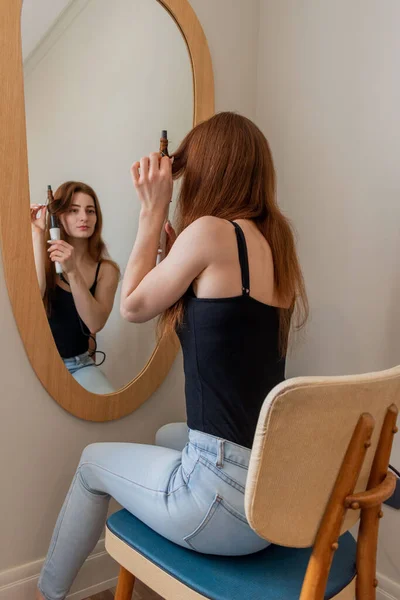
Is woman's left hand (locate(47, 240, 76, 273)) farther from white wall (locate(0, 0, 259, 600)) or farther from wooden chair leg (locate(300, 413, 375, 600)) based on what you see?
wooden chair leg (locate(300, 413, 375, 600))

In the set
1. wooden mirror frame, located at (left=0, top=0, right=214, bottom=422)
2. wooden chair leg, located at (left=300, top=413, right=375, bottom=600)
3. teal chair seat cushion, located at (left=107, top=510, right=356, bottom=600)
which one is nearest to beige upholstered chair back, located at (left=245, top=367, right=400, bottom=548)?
wooden chair leg, located at (left=300, top=413, right=375, bottom=600)

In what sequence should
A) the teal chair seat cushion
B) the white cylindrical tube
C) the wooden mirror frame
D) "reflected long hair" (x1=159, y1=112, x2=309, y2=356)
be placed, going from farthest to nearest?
the white cylindrical tube, the wooden mirror frame, "reflected long hair" (x1=159, y1=112, x2=309, y2=356), the teal chair seat cushion

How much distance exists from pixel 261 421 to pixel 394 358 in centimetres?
79

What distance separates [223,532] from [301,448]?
11.4 inches

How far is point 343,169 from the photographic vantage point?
158 centimetres

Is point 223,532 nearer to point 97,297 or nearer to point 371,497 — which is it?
point 371,497

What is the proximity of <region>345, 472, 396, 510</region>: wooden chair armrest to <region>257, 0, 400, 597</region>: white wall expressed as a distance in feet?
1.85

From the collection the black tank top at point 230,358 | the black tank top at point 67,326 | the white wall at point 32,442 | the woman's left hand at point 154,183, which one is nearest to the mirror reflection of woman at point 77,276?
the black tank top at point 67,326

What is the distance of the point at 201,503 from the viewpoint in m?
1.02

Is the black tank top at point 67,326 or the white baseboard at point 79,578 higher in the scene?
the black tank top at point 67,326

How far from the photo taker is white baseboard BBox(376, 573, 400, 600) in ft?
4.88

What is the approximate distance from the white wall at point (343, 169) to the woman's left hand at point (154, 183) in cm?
58

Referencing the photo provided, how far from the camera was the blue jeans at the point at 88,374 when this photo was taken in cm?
147

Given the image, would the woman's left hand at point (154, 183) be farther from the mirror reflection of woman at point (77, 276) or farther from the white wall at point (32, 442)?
the white wall at point (32, 442)
